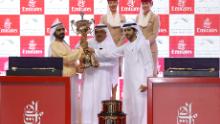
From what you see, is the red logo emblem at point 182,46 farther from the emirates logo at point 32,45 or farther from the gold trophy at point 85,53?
the emirates logo at point 32,45

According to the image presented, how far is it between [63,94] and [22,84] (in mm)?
194

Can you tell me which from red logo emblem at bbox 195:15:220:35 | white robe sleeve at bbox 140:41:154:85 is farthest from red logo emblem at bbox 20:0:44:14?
red logo emblem at bbox 195:15:220:35

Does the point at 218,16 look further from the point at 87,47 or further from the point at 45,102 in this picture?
the point at 45,102

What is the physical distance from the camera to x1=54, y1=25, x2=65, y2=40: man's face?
232 cm

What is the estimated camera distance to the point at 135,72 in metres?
2.18

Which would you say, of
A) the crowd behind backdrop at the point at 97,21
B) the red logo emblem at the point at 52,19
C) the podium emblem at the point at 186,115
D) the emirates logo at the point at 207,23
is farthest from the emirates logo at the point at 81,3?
the podium emblem at the point at 186,115

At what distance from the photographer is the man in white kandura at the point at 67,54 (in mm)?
2166

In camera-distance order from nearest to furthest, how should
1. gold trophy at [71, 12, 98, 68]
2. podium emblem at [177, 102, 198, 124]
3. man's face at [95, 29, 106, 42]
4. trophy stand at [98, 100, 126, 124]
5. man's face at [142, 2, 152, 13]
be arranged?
trophy stand at [98, 100, 126, 124] → podium emblem at [177, 102, 198, 124] → gold trophy at [71, 12, 98, 68] → man's face at [95, 29, 106, 42] → man's face at [142, 2, 152, 13]

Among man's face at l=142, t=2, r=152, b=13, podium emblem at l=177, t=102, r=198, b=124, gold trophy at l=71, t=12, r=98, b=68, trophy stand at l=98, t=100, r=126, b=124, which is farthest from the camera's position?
man's face at l=142, t=2, r=152, b=13

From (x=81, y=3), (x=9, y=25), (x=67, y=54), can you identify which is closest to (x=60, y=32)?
(x=67, y=54)

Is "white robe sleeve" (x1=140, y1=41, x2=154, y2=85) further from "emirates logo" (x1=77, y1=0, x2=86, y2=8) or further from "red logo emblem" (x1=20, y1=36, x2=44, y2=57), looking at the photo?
"red logo emblem" (x1=20, y1=36, x2=44, y2=57)

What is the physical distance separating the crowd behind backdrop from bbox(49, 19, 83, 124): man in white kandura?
0.32ft

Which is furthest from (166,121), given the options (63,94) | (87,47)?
(87,47)

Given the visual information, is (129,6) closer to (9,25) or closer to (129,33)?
(129,33)
